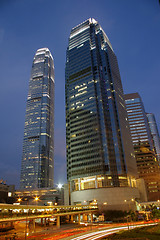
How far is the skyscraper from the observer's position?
133 meters

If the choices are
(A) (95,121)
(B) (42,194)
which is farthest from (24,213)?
(B) (42,194)

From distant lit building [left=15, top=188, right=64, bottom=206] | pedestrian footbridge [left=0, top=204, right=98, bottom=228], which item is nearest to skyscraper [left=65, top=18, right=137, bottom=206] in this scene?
distant lit building [left=15, top=188, right=64, bottom=206]

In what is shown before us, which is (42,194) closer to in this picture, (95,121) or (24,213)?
(95,121)

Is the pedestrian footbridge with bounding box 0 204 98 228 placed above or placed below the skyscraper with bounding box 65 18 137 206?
below

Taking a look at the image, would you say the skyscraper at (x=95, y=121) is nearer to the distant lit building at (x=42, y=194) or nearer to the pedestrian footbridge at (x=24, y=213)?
the distant lit building at (x=42, y=194)

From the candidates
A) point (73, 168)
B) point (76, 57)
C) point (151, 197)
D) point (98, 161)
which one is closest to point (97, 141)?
point (98, 161)

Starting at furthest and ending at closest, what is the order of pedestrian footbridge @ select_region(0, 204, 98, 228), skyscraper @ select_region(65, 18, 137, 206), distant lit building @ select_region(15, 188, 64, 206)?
distant lit building @ select_region(15, 188, 64, 206), skyscraper @ select_region(65, 18, 137, 206), pedestrian footbridge @ select_region(0, 204, 98, 228)

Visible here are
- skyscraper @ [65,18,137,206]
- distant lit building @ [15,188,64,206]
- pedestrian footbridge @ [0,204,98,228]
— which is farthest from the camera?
distant lit building @ [15,188,64,206]

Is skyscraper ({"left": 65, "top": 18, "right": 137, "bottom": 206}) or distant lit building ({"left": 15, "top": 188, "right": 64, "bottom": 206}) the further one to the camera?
distant lit building ({"left": 15, "top": 188, "right": 64, "bottom": 206})

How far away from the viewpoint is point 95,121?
472ft

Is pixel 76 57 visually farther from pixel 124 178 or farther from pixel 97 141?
pixel 124 178

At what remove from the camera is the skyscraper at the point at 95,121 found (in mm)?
132750

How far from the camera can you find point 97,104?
148m

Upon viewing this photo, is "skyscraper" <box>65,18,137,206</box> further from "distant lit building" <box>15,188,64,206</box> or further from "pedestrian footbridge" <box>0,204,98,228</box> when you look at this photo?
"pedestrian footbridge" <box>0,204,98,228</box>
